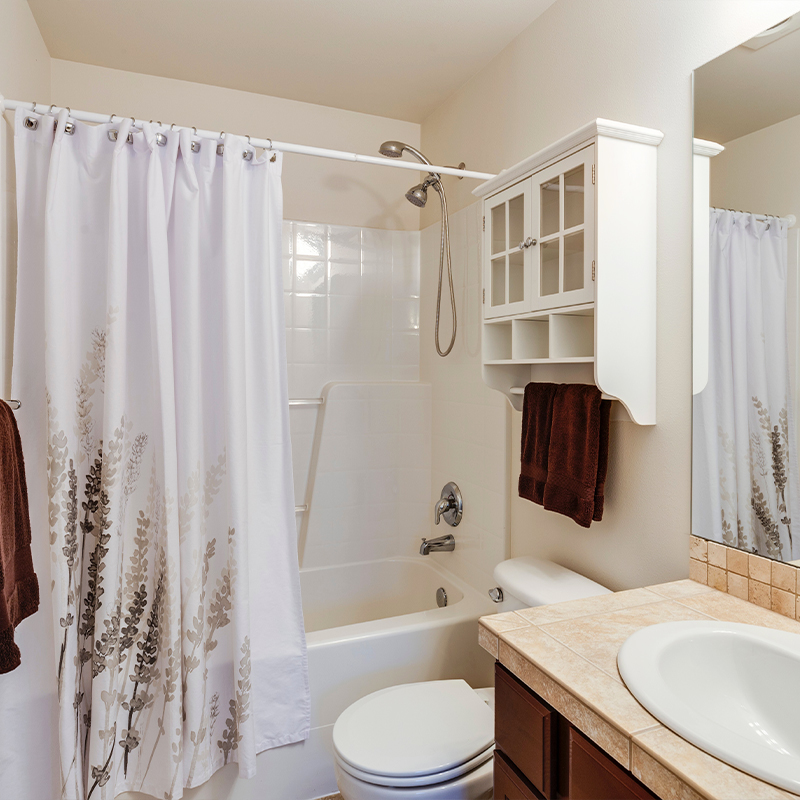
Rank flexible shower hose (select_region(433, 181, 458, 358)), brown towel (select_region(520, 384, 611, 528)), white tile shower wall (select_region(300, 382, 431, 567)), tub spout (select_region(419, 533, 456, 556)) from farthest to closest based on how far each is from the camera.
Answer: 1. white tile shower wall (select_region(300, 382, 431, 567))
2. tub spout (select_region(419, 533, 456, 556))
3. flexible shower hose (select_region(433, 181, 458, 358))
4. brown towel (select_region(520, 384, 611, 528))

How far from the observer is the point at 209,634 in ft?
5.23

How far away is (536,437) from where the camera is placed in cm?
164

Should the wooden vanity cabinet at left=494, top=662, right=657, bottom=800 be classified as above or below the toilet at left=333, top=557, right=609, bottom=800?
above

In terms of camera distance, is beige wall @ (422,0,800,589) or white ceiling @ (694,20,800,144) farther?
beige wall @ (422,0,800,589)

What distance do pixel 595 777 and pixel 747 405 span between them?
31.1 inches

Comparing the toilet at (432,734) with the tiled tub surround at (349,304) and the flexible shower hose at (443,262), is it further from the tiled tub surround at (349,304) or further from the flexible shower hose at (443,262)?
the tiled tub surround at (349,304)

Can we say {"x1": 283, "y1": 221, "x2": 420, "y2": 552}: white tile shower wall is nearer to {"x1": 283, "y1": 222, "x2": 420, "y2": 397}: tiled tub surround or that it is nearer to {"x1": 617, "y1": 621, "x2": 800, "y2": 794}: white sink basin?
{"x1": 283, "y1": 222, "x2": 420, "y2": 397}: tiled tub surround

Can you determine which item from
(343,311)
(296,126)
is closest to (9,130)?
(296,126)

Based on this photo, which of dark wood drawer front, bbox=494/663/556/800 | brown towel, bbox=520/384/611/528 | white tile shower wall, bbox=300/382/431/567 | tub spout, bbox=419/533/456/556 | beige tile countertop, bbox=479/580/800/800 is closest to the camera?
beige tile countertop, bbox=479/580/800/800

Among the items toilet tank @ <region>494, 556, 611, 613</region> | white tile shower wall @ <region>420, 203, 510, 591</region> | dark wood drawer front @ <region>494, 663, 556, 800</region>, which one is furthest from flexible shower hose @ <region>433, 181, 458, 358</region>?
dark wood drawer front @ <region>494, 663, 556, 800</region>

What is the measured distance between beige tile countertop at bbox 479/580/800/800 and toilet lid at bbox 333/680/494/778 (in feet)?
1.58

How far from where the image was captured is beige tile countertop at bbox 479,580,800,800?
67 cm

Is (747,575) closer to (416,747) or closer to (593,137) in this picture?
(416,747)

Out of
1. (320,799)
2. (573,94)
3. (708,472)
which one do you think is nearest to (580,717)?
(708,472)
